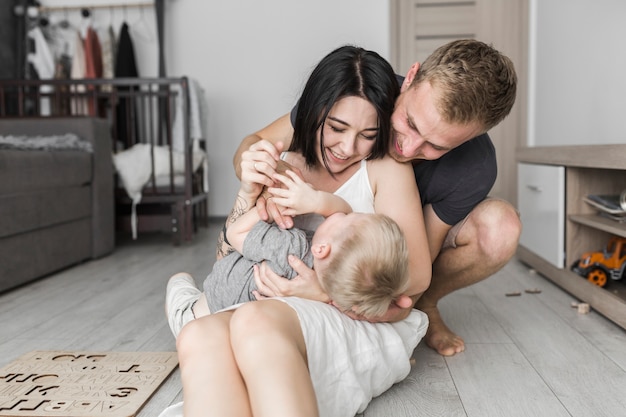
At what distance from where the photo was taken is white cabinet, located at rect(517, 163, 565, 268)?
2.34 m

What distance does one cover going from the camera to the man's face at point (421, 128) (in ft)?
3.95

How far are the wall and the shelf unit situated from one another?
0.66m

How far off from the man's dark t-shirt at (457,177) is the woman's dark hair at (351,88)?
0.27 meters

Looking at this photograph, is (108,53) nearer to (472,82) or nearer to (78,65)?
(78,65)

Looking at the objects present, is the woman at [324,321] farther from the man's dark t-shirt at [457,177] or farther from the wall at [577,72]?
the wall at [577,72]

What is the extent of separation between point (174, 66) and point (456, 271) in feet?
12.3

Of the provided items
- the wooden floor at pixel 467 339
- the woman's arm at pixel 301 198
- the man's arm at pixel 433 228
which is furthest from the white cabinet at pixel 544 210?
the woman's arm at pixel 301 198

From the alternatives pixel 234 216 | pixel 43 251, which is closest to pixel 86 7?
pixel 43 251

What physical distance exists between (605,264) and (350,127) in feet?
4.29

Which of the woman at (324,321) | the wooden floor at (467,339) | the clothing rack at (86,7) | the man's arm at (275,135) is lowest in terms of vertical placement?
the wooden floor at (467,339)

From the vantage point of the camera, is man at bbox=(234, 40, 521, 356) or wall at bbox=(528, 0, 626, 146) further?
wall at bbox=(528, 0, 626, 146)

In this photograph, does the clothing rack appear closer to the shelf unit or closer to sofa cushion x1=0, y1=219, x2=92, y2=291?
sofa cushion x1=0, y1=219, x2=92, y2=291

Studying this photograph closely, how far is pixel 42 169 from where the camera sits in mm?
2617

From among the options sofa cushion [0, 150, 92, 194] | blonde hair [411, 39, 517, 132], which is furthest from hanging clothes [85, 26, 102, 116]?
blonde hair [411, 39, 517, 132]
